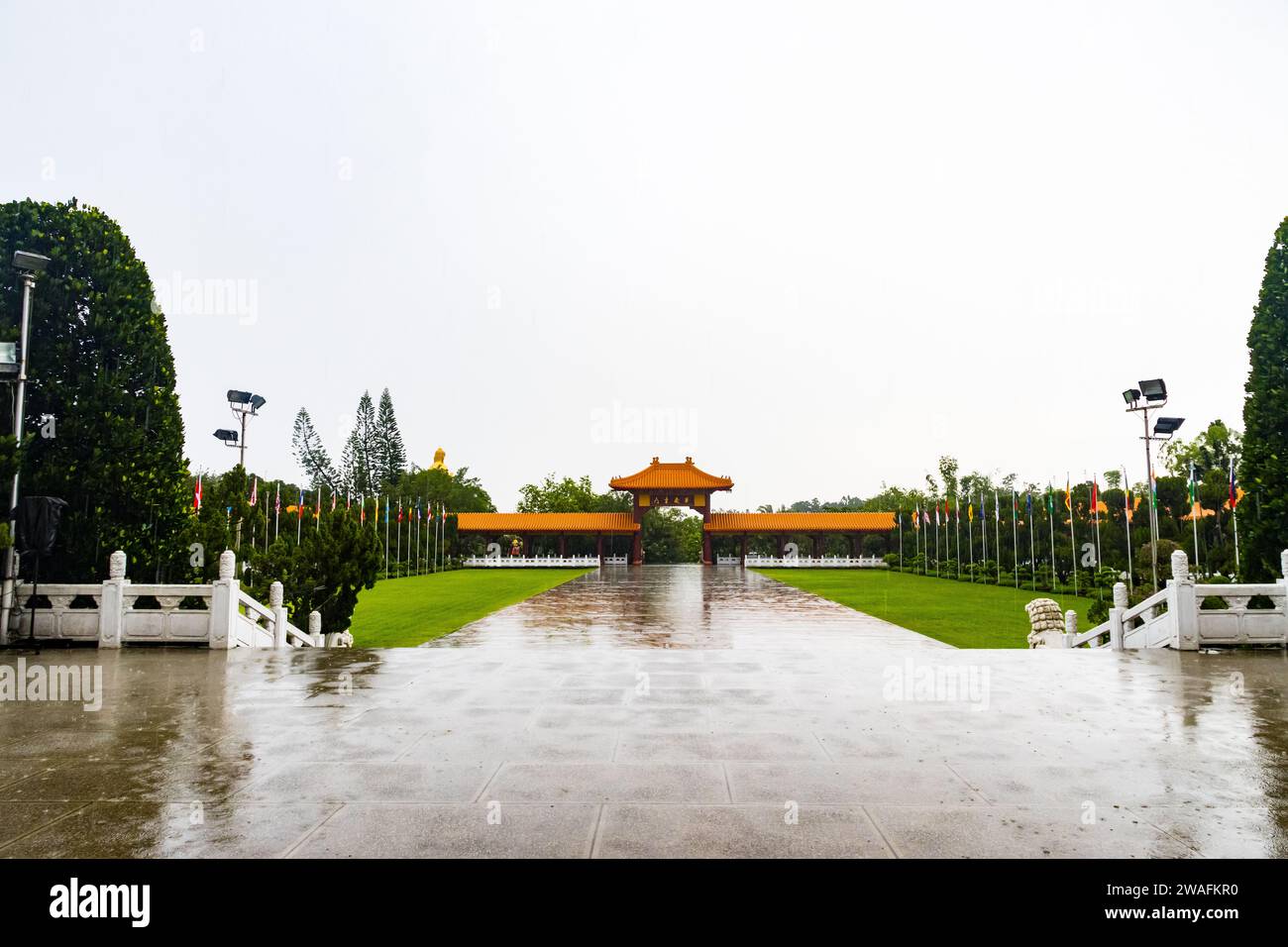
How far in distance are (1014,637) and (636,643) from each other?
7.35m

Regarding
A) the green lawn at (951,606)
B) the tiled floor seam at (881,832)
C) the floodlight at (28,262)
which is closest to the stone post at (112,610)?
the floodlight at (28,262)

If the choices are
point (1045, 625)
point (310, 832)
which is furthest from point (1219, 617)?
point (310, 832)

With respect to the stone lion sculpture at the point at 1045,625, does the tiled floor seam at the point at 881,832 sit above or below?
above

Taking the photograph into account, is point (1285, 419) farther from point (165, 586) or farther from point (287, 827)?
point (165, 586)

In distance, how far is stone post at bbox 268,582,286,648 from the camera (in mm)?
10141

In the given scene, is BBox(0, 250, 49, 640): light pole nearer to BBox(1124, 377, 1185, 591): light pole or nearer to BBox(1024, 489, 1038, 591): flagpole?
BBox(1124, 377, 1185, 591): light pole

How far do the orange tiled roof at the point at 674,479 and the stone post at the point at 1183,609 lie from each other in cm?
3717

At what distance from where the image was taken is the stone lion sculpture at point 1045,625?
11.2 meters

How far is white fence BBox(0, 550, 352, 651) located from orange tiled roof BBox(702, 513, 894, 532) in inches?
1498

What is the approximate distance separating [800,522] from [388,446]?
106 feet

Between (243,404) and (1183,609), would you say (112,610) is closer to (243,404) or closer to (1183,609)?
(243,404)

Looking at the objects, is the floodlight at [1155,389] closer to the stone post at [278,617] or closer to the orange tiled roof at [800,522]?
the stone post at [278,617]
